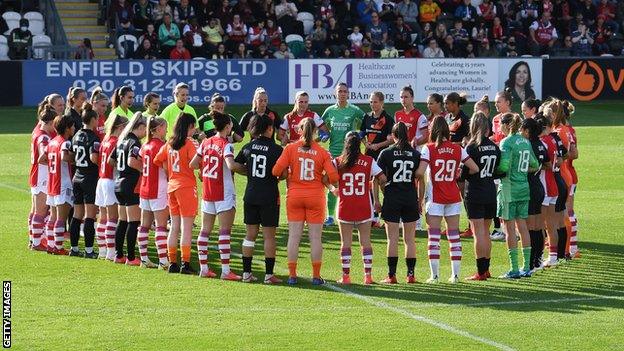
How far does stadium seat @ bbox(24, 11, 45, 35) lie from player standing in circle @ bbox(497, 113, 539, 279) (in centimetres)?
2568

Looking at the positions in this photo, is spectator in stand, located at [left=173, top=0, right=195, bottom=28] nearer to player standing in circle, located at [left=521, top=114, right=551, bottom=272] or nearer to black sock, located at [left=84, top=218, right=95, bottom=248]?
black sock, located at [left=84, top=218, right=95, bottom=248]

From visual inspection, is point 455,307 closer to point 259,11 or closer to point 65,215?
point 65,215

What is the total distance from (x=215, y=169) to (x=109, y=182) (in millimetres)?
1854

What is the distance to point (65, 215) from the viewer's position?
56.5 feet

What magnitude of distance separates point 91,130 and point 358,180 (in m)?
3.95

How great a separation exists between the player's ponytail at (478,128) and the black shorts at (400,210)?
109 cm

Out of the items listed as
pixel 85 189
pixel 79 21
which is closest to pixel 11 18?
pixel 79 21

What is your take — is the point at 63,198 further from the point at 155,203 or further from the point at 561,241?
the point at 561,241

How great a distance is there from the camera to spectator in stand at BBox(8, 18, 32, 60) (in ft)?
120

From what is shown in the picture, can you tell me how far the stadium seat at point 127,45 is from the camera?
36875 millimetres

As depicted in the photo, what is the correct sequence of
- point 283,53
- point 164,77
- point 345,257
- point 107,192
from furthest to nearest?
point 283,53 → point 164,77 → point 107,192 → point 345,257

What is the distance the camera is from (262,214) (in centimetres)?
1501

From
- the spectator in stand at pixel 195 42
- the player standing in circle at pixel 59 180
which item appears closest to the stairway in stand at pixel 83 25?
the spectator in stand at pixel 195 42

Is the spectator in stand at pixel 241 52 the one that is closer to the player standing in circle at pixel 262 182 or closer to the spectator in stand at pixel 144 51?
the spectator in stand at pixel 144 51
